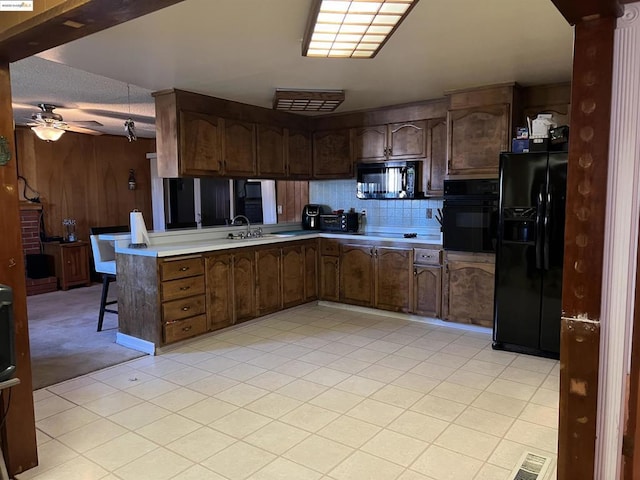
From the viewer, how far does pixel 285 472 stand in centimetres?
219

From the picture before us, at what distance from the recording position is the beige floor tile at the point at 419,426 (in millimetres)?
2520

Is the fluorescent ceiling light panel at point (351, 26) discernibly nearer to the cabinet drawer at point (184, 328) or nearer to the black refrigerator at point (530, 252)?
the black refrigerator at point (530, 252)

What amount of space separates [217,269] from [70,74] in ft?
6.80

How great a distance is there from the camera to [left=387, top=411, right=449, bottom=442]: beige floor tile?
8.27 feet

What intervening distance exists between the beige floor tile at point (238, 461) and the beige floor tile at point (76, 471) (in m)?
0.50

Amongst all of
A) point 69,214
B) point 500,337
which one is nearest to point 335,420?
point 500,337

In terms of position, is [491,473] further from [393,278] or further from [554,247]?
[393,278]

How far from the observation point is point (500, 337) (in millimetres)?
3852

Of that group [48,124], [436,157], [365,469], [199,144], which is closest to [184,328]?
[199,144]

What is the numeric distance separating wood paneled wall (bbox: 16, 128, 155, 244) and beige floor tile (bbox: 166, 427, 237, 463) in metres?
5.67

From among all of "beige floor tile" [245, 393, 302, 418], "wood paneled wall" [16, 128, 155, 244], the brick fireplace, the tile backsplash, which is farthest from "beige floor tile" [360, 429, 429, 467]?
"wood paneled wall" [16, 128, 155, 244]

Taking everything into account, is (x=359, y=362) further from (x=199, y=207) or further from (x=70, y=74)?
(x=199, y=207)

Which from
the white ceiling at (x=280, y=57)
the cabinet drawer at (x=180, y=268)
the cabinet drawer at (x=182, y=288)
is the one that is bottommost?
the cabinet drawer at (x=182, y=288)

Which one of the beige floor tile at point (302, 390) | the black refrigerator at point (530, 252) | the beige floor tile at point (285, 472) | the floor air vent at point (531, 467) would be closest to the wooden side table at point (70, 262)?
the beige floor tile at point (302, 390)
